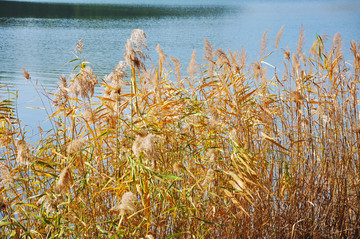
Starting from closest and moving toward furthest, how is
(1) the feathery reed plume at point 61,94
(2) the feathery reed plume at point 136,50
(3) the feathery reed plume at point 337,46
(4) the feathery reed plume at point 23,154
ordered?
1. (4) the feathery reed plume at point 23,154
2. (2) the feathery reed plume at point 136,50
3. (1) the feathery reed plume at point 61,94
4. (3) the feathery reed plume at point 337,46

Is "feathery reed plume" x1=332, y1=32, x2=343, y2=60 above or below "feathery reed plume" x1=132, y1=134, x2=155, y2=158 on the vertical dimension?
above

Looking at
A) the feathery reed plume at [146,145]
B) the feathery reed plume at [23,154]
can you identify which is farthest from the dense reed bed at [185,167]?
A: the feathery reed plume at [146,145]

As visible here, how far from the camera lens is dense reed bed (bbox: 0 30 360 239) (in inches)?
69.9

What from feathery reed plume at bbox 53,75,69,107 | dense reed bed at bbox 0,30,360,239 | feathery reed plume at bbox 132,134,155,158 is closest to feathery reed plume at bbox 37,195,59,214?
dense reed bed at bbox 0,30,360,239

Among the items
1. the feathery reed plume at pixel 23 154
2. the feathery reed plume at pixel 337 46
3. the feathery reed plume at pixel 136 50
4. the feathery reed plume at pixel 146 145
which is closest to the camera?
the feathery reed plume at pixel 146 145

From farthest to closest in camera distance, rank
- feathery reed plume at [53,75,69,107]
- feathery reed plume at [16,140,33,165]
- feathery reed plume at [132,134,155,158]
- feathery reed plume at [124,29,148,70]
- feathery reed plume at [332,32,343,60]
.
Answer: feathery reed plume at [332,32,343,60] → feathery reed plume at [53,75,69,107] → feathery reed plume at [124,29,148,70] → feathery reed plume at [16,140,33,165] → feathery reed plume at [132,134,155,158]

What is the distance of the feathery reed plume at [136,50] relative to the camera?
170 centimetres

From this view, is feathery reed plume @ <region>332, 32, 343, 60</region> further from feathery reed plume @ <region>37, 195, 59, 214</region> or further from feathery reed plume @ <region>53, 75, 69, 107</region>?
feathery reed plume @ <region>37, 195, 59, 214</region>

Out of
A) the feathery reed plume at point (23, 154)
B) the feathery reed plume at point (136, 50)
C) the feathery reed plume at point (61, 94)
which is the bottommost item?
the feathery reed plume at point (23, 154)

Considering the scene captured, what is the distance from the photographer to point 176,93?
251 centimetres

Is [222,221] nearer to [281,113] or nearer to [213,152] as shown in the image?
[213,152]

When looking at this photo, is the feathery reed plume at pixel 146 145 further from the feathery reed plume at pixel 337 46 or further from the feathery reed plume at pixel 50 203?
the feathery reed plume at pixel 337 46

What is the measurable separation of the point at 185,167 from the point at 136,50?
0.55 meters

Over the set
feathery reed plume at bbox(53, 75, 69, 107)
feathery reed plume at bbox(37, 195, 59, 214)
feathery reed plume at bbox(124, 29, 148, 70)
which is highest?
feathery reed plume at bbox(124, 29, 148, 70)
